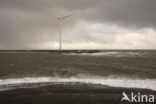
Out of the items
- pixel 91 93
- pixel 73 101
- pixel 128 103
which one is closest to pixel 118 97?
pixel 128 103

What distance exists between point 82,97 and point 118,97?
225 cm

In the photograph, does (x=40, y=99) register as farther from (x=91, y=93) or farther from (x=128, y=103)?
(x=128, y=103)

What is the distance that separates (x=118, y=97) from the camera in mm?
9453

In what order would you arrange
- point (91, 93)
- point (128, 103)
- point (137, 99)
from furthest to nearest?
1. point (91, 93)
2. point (137, 99)
3. point (128, 103)

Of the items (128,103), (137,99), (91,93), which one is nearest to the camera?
(128,103)

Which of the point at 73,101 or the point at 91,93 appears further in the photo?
the point at 91,93

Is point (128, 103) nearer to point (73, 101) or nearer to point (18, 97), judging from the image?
point (73, 101)

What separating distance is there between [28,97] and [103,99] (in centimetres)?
473

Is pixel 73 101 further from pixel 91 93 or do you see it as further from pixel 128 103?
pixel 128 103

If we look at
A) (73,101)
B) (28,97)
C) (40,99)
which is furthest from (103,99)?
(28,97)

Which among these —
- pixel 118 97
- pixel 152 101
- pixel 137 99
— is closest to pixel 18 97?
pixel 118 97

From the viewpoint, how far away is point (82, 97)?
31.2 feet

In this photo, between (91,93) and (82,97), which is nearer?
(82,97)

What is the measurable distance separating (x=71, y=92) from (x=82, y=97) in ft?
4.33
